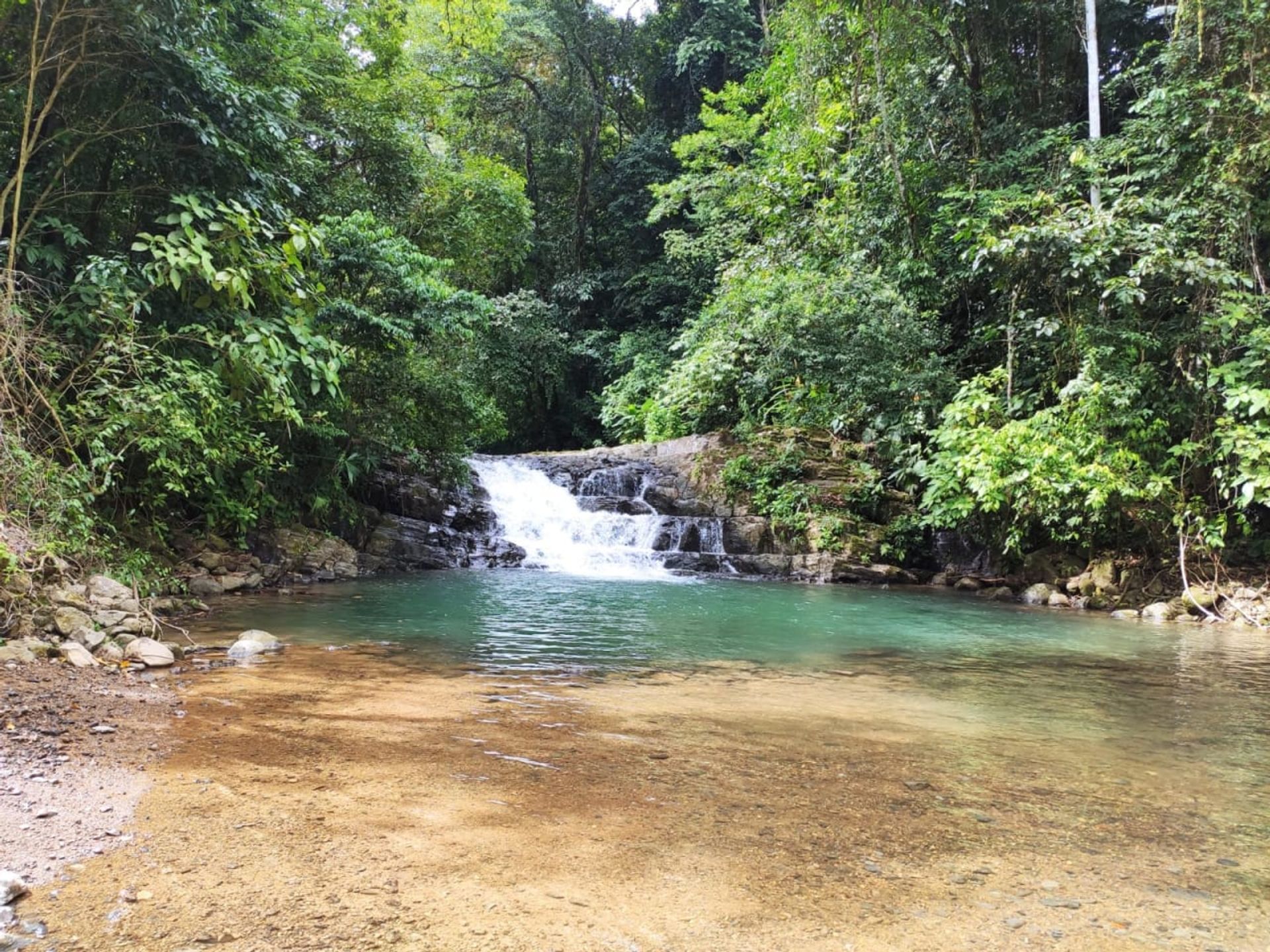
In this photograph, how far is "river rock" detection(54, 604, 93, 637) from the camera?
14.9 ft

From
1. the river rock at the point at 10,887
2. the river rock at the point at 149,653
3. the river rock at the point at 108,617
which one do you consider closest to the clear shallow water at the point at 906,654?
the river rock at the point at 108,617

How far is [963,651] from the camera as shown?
634 centimetres

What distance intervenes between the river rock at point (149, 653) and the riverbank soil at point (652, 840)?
0.91m

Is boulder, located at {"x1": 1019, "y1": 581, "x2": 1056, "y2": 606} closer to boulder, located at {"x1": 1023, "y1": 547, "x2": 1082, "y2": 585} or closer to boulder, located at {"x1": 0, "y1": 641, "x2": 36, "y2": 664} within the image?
boulder, located at {"x1": 1023, "y1": 547, "x2": 1082, "y2": 585}

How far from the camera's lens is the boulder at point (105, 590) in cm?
530

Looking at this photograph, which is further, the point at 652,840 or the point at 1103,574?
the point at 1103,574

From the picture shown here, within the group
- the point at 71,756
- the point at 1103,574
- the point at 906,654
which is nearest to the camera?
the point at 71,756

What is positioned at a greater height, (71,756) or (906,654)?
(71,756)

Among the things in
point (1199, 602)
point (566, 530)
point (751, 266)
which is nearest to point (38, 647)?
point (566, 530)

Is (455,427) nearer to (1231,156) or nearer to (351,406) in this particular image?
(351,406)

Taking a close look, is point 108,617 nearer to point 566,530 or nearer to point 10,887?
point 10,887

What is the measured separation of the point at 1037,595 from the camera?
10320mm

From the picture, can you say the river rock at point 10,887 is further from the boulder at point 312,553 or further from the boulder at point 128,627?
the boulder at point 312,553

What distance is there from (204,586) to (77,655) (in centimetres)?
442
